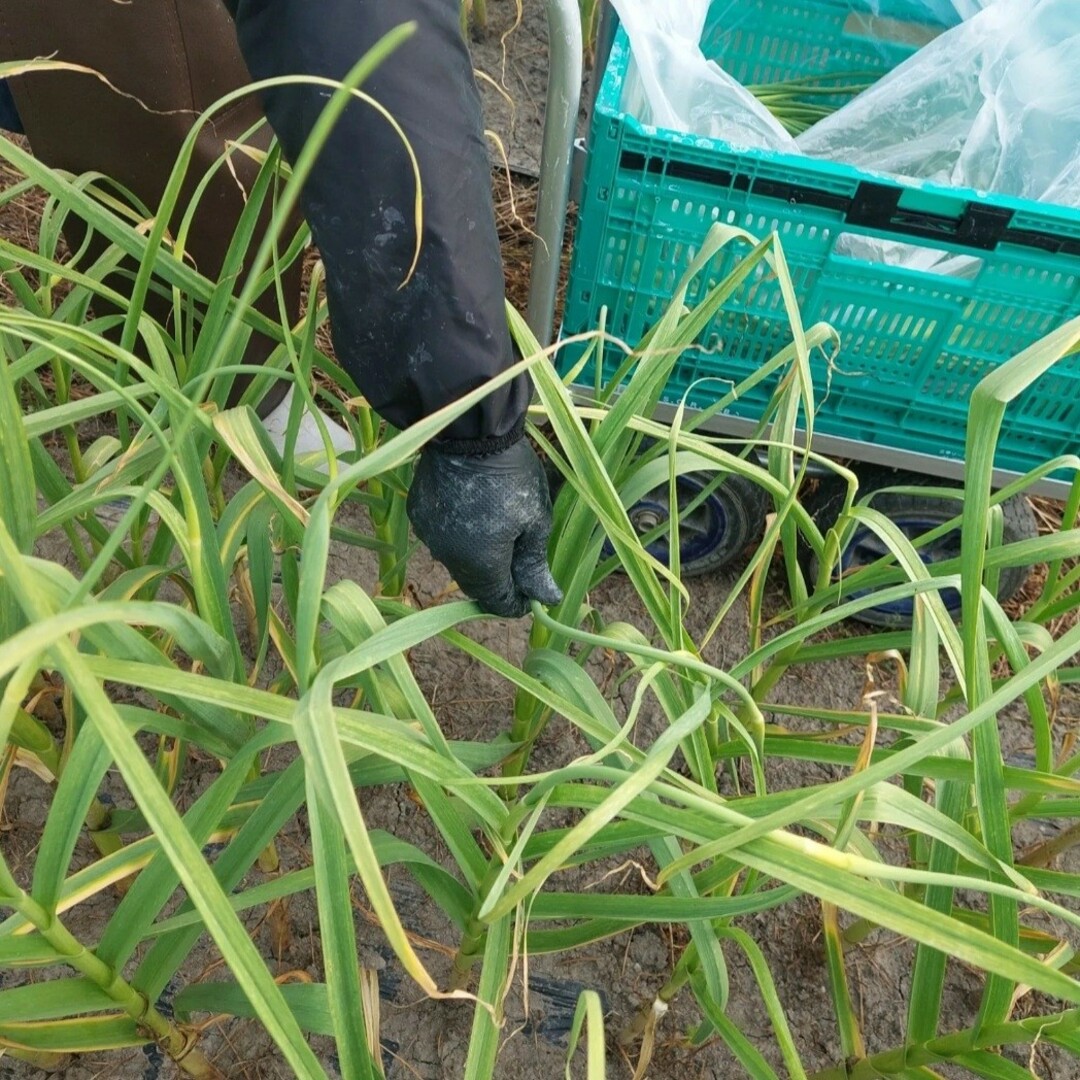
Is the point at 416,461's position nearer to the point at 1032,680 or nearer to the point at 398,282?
the point at 398,282

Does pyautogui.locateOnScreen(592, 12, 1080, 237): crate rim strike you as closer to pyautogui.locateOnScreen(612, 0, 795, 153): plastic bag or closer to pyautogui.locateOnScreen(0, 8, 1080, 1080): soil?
pyautogui.locateOnScreen(612, 0, 795, 153): plastic bag

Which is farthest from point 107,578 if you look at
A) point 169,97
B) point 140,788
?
point 140,788

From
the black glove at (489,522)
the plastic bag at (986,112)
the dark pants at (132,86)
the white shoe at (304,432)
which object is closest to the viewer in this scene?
the black glove at (489,522)

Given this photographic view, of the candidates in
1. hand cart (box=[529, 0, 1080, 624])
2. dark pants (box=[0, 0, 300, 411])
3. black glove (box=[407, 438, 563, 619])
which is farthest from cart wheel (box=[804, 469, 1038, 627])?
dark pants (box=[0, 0, 300, 411])

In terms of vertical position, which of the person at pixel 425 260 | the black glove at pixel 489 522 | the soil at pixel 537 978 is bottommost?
the soil at pixel 537 978

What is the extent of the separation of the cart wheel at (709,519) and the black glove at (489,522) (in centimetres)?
46

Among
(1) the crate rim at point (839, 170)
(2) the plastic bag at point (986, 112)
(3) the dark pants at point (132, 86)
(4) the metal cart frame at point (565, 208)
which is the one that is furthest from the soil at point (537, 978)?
(2) the plastic bag at point (986, 112)

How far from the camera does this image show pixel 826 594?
773 mm

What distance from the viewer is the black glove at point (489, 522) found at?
0.78m

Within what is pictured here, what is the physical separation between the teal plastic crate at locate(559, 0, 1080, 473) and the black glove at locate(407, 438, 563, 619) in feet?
1.09

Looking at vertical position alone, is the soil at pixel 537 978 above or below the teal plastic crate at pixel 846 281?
below

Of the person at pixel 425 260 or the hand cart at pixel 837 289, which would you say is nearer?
the person at pixel 425 260

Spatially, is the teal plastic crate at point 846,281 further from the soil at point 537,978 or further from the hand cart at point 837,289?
the soil at point 537,978

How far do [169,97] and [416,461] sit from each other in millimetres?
597
